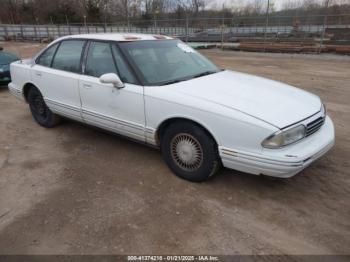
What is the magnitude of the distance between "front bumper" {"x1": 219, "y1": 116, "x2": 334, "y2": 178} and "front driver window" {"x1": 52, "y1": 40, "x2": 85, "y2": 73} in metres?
2.56

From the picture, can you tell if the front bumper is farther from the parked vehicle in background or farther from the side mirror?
the parked vehicle in background

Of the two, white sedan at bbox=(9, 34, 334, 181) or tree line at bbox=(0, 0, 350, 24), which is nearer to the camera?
white sedan at bbox=(9, 34, 334, 181)

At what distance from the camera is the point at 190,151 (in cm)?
357

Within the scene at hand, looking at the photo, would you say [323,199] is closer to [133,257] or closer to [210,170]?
[210,170]

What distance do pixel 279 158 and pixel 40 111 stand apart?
14.0ft

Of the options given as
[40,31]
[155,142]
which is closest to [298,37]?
[155,142]

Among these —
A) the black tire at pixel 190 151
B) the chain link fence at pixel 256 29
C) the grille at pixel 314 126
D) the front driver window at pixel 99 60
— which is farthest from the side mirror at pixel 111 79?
the chain link fence at pixel 256 29

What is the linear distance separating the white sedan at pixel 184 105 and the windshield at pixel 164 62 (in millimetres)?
14

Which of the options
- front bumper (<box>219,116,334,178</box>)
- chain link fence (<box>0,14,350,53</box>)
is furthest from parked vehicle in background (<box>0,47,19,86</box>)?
chain link fence (<box>0,14,350,53</box>)

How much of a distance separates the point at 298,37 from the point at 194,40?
297 inches

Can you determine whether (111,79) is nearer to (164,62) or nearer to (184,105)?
(164,62)

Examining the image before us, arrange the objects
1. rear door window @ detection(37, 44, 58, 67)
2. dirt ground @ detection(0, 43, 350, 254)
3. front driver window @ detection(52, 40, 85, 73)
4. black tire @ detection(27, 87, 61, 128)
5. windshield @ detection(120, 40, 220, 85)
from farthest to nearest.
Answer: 1. black tire @ detection(27, 87, 61, 128)
2. rear door window @ detection(37, 44, 58, 67)
3. front driver window @ detection(52, 40, 85, 73)
4. windshield @ detection(120, 40, 220, 85)
5. dirt ground @ detection(0, 43, 350, 254)

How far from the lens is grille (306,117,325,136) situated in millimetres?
3271

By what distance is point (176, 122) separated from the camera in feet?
11.8
